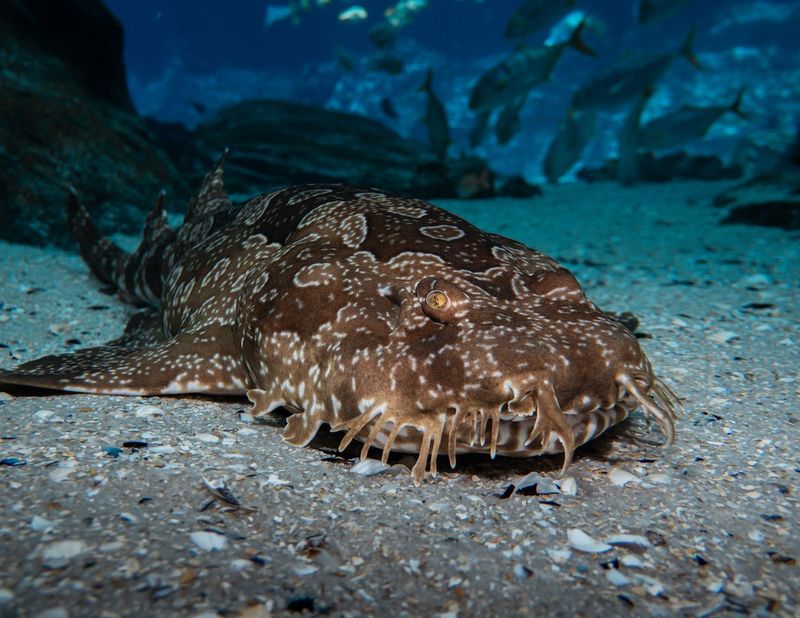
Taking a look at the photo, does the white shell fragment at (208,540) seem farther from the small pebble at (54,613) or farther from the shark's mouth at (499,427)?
the shark's mouth at (499,427)

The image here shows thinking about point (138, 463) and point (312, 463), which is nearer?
point (138, 463)

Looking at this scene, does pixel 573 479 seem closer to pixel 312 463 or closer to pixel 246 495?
pixel 312 463

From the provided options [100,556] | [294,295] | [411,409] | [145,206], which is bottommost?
[100,556]

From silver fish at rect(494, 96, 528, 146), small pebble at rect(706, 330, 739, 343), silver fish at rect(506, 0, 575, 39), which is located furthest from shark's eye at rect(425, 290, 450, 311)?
silver fish at rect(494, 96, 528, 146)

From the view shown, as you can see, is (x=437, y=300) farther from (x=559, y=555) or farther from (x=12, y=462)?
(x=12, y=462)

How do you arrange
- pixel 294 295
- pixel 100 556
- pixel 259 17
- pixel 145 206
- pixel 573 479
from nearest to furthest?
pixel 100 556 < pixel 573 479 < pixel 294 295 < pixel 145 206 < pixel 259 17

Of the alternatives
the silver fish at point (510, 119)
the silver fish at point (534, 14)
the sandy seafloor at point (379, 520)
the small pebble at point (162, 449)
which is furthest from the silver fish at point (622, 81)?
the small pebble at point (162, 449)

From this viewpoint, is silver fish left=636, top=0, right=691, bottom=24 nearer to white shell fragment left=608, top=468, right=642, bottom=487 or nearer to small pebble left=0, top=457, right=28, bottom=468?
white shell fragment left=608, top=468, right=642, bottom=487

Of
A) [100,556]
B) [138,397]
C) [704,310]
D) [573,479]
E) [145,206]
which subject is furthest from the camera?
[145,206]

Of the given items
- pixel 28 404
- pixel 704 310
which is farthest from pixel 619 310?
pixel 28 404
